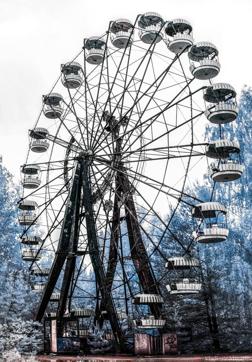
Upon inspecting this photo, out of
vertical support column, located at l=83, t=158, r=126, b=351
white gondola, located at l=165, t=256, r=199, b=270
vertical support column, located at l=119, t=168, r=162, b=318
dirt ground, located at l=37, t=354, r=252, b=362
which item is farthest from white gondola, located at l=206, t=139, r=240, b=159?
dirt ground, located at l=37, t=354, r=252, b=362

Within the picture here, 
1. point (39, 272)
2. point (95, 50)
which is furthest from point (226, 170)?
point (95, 50)

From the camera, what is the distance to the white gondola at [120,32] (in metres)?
25.2

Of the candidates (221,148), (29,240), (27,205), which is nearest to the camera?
(221,148)

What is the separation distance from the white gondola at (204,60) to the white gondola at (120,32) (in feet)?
14.3

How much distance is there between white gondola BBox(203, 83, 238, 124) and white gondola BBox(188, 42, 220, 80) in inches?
23.1

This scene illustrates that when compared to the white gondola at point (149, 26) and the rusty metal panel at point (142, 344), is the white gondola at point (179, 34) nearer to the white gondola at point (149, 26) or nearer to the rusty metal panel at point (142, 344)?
the white gondola at point (149, 26)

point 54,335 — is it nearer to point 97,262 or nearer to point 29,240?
point 97,262

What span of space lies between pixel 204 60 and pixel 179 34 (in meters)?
2.00

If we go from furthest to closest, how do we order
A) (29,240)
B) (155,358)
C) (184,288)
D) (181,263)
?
(29,240), (184,288), (181,263), (155,358)

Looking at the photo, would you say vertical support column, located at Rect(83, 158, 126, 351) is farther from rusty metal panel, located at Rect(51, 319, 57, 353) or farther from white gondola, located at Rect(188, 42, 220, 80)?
white gondola, located at Rect(188, 42, 220, 80)

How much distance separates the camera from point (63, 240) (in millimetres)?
20969

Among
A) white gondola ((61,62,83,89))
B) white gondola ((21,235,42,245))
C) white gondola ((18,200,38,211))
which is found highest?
white gondola ((61,62,83,89))

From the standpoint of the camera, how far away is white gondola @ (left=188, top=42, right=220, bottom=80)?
20.7 meters

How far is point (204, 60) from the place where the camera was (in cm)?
2070
